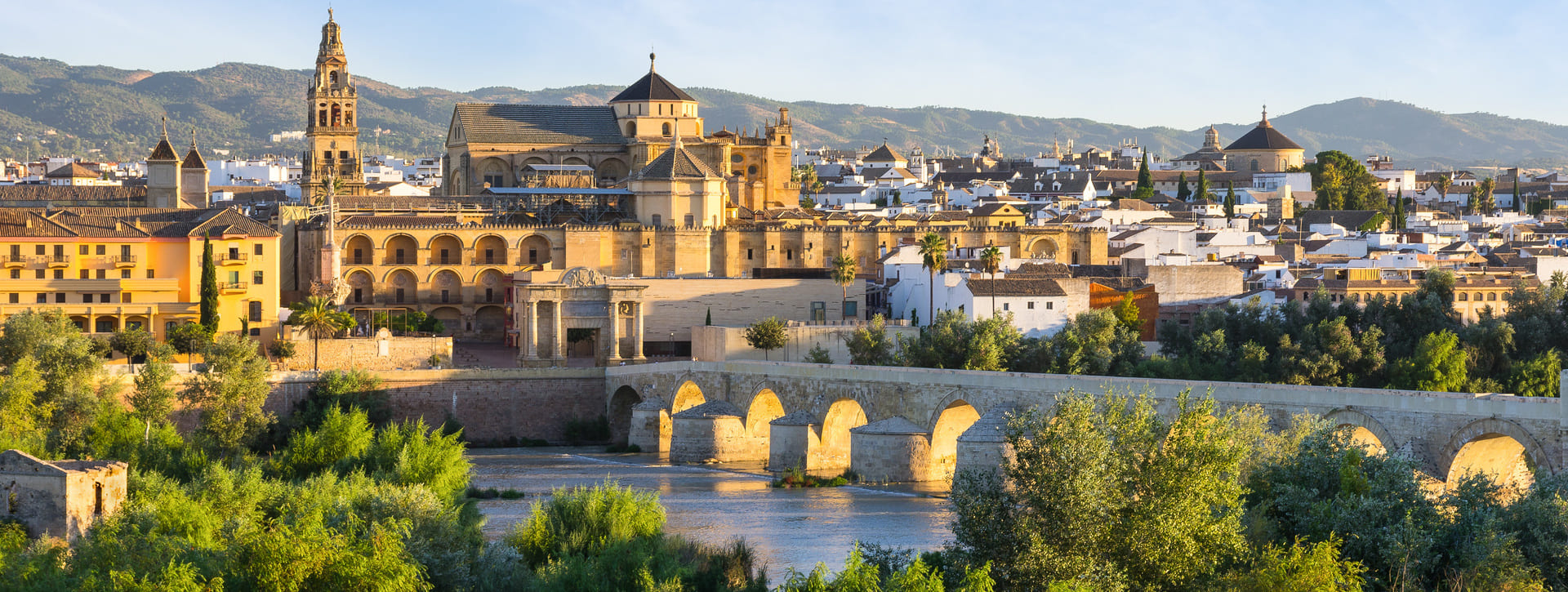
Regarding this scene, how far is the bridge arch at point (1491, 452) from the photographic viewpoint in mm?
32031

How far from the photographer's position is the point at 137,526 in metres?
30.8

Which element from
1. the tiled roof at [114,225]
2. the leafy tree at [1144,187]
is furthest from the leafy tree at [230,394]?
the leafy tree at [1144,187]

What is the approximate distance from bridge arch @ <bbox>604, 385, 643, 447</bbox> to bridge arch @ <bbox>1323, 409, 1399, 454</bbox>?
1046 inches

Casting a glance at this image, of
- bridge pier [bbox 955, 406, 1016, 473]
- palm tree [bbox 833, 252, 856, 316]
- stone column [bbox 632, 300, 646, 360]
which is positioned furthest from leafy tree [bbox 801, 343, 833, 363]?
bridge pier [bbox 955, 406, 1016, 473]

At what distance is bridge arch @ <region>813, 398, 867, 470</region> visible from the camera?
1874 inches

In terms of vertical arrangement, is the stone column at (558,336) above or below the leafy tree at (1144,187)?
below

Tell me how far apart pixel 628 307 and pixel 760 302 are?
654 centimetres

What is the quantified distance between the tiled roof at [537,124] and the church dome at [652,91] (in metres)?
1.32

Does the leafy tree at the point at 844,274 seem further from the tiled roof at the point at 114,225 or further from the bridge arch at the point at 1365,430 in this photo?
the bridge arch at the point at 1365,430

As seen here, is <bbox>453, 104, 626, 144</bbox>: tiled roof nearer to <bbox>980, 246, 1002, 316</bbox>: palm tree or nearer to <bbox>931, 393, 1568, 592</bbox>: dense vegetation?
<bbox>980, 246, 1002, 316</bbox>: palm tree

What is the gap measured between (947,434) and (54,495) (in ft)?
66.3

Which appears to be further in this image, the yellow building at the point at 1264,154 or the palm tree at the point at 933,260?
the yellow building at the point at 1264,154

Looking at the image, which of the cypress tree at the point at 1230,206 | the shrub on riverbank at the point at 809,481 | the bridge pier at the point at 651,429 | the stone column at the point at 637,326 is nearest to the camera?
the shrub on riverbank at the point at 809,481

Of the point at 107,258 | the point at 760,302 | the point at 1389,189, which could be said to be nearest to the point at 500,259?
the point at 760,302
